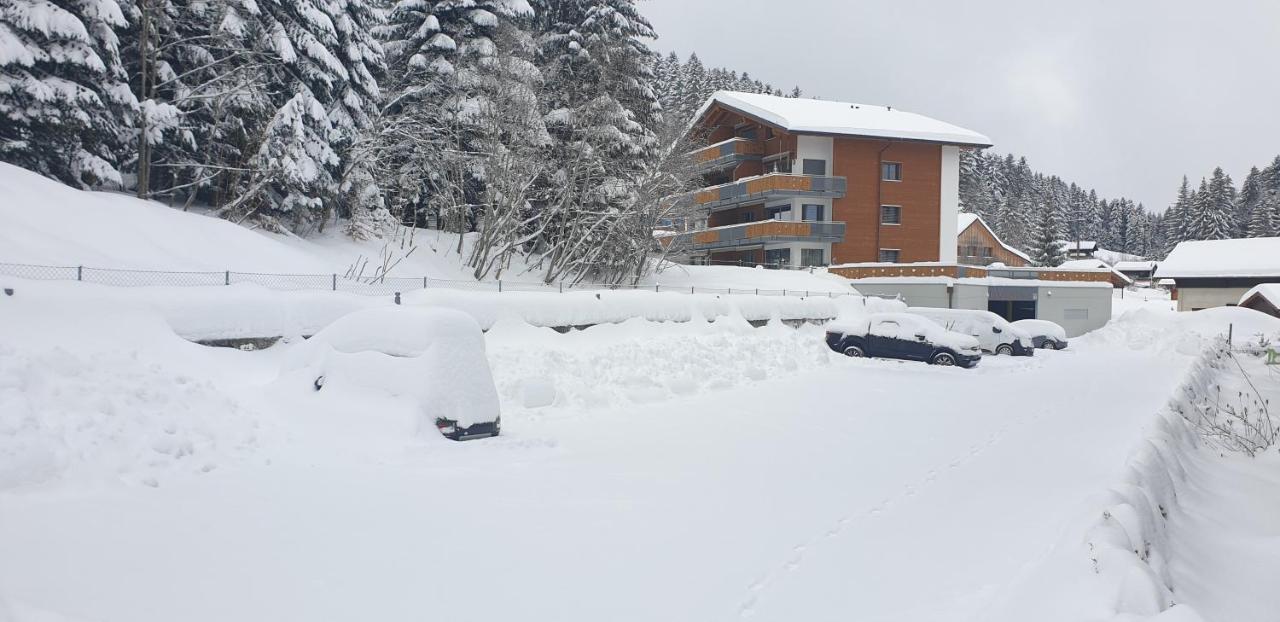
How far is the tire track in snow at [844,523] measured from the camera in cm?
541

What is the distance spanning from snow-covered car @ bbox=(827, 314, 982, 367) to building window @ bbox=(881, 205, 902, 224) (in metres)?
26.3

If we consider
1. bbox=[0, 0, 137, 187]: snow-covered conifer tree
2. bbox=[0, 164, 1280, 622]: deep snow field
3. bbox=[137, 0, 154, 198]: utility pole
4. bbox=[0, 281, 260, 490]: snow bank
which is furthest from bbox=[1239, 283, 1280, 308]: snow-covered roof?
bbox=[0, 0, 137, 187]: snow-covered conifer tree

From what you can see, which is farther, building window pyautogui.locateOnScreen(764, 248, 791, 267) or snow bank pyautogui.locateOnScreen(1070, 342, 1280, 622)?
building window pyautogui.locateOnScreen(764, 248, 791, 267)

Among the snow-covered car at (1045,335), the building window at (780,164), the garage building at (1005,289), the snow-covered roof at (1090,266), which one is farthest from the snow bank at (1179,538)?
the building window at (780,164)

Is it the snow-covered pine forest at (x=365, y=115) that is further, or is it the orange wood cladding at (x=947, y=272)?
the orange wood cladding at (x=947, y=272)

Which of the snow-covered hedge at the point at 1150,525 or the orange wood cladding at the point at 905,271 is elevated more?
the orange wood cladding at the point at 905,271

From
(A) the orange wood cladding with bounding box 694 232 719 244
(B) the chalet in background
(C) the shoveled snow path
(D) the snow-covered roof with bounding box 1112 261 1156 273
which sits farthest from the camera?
(D) the snow-covered roof with bounding box 1112 261 1156 273

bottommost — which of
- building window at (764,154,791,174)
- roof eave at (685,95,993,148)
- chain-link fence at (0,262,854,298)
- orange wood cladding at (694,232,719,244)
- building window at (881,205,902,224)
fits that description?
chain-link fence at (0,262,854,298)

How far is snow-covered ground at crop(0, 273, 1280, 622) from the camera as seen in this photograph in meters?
5.09

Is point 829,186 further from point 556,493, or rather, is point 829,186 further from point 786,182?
point 556,493

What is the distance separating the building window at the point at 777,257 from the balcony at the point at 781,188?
3469 mm

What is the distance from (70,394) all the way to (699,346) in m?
13.2

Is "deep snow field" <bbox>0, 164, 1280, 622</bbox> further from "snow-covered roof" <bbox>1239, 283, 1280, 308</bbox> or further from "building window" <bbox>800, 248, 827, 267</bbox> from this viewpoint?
"snow-covered roof" <bbox>1239, 283, 1280, 308</bbox>

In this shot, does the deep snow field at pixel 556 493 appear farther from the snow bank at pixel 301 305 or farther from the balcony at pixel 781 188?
the balcony at pixel 781 188
